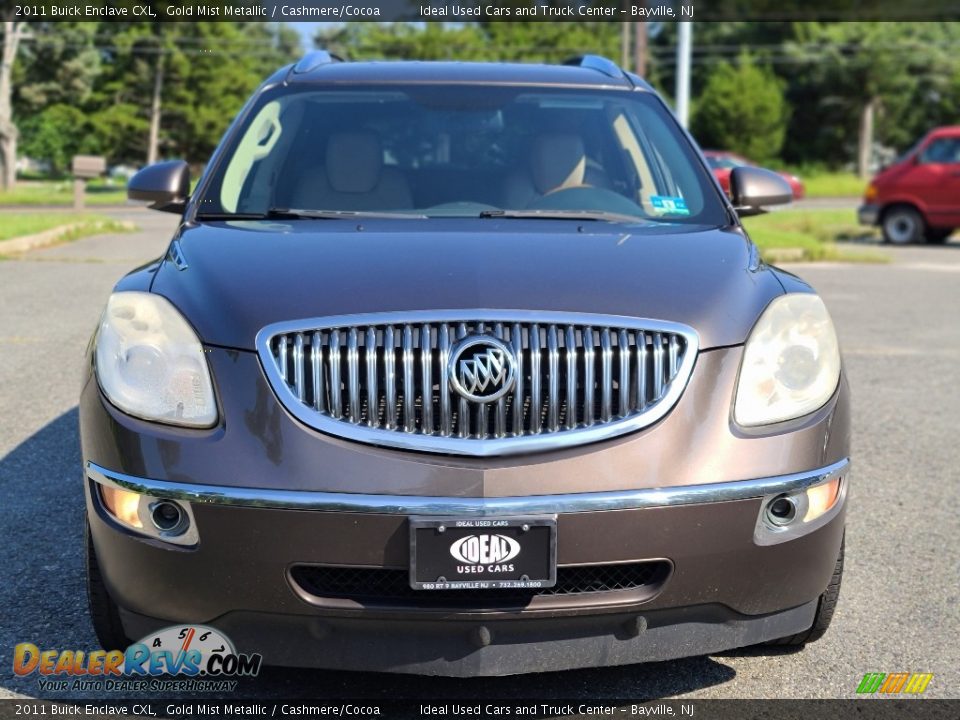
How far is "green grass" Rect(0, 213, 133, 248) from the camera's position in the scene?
15.3m

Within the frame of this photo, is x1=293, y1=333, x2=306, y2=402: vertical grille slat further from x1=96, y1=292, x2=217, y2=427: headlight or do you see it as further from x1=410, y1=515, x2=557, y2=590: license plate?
x1=410, y1=515, x2=557, y2=590: license plate

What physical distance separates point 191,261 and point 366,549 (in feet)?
3.29

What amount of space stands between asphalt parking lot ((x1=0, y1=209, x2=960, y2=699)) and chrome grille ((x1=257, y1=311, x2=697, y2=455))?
74 cm

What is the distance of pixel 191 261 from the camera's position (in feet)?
10.6

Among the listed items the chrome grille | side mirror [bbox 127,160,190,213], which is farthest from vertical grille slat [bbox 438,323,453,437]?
side mirror [bbox 127,160,190,213]

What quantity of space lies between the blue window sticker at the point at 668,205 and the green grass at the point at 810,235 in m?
8.98

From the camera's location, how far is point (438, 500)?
8.54 feet

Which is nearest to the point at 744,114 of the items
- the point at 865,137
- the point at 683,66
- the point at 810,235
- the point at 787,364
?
the point at 865,137

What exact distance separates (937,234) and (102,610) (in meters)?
19.4

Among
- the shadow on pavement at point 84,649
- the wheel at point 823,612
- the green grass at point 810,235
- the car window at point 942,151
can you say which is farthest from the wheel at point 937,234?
the wheel at point 823,612

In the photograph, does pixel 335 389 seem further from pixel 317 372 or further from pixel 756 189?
pixel 756 189

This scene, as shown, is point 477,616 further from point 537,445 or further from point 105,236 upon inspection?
point 105,236

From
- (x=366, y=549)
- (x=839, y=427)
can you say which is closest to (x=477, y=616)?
(x=366, y=549)

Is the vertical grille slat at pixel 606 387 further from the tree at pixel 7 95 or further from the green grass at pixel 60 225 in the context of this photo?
the tree at pixel 7 95
